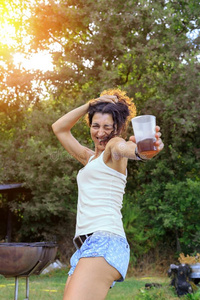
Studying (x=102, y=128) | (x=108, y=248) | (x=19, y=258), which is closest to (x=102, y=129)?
(x=102, y=128)

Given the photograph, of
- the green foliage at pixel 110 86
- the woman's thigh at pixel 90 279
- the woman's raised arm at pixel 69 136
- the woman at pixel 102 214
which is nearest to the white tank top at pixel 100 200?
the woman at pixel 102 214

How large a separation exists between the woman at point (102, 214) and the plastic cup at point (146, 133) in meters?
0.03

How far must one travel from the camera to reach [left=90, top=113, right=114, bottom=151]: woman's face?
2.96 metres

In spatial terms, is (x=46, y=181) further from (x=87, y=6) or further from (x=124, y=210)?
(x=87, y=6)

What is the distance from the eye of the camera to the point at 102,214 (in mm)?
2619

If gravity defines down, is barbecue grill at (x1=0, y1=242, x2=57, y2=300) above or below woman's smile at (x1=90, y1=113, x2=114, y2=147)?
below

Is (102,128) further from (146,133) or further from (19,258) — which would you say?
(19,258)

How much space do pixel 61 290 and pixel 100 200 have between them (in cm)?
753

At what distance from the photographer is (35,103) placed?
52.8 feet

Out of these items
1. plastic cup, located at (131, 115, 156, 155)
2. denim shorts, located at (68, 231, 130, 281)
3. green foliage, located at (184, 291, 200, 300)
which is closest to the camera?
plastic cup, located at (131, 115, 156, 155)

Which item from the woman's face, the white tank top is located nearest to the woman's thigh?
the white tank top

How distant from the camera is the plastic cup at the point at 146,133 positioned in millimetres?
2375

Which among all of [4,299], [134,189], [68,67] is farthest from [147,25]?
[4,299]

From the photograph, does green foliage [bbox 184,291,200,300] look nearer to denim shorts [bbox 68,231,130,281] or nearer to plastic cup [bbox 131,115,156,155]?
denim shorts [bbox 68,231,130,281]
